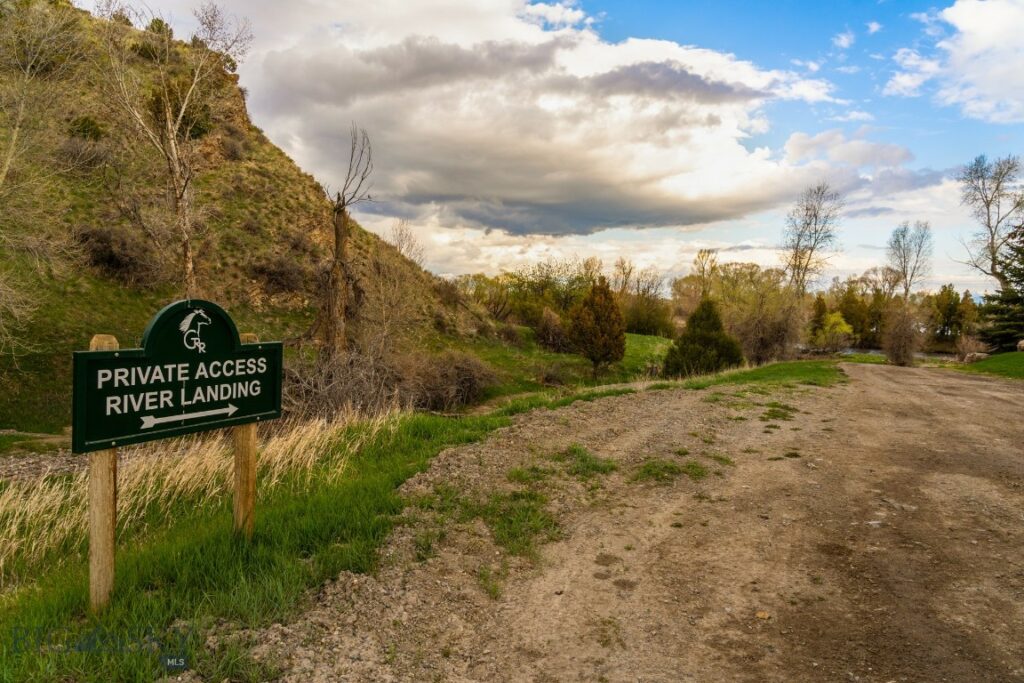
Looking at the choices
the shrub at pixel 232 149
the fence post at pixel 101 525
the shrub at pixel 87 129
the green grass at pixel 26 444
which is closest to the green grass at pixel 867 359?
the fence post at pixel 101 525

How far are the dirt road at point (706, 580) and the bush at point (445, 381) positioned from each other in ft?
44.8

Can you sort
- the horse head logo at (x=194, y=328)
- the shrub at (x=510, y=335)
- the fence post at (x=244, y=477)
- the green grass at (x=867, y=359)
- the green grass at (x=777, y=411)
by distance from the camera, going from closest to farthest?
the horse head logo at (x=194, y=328)
the fence post at (x=244, y=477)
the green grass at (x=777, y=411)
the green grass at (x=867, y=359)
the shrub at (x=510, y=335)

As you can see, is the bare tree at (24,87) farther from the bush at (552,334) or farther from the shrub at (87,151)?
the bush at (552,334)

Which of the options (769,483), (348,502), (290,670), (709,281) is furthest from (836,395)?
(709,281)

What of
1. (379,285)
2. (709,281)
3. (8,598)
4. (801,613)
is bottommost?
(8,598)

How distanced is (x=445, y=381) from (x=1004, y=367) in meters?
23.9

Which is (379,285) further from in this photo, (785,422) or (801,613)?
(801,613)

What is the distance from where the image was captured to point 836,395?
1423 cm

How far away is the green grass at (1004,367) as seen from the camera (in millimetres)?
20834

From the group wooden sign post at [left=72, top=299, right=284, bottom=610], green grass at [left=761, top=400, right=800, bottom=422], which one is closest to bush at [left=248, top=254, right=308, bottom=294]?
green grass at [left=761, top=400, right=800, bottom=422]

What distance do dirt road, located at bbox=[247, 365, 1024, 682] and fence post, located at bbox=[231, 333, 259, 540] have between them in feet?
4.17

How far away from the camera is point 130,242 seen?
1019 inches

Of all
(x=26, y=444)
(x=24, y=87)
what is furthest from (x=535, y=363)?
(x=24, y=87)

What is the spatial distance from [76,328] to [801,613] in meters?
26.0
